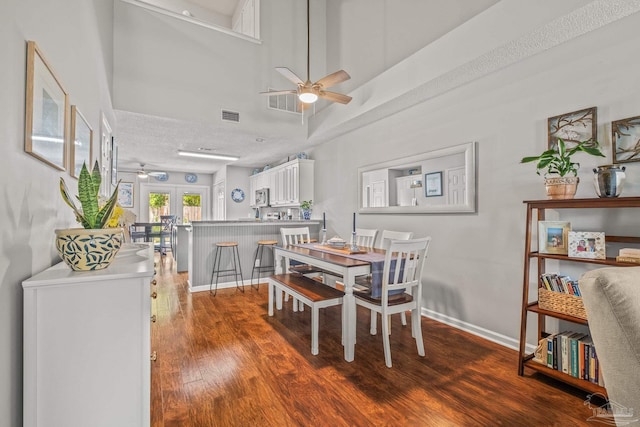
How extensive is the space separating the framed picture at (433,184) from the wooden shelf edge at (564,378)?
5.82ft

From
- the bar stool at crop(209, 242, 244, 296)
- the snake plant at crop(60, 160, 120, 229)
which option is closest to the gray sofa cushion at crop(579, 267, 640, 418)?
the snake plant at crop(60, 160, 120, 229)

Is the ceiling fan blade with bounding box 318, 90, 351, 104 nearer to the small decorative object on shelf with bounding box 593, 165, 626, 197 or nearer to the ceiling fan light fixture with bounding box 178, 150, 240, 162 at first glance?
the small decorative object on shelf with bounding box 593, 165, 626, 197

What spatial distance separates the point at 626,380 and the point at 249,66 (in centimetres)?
521

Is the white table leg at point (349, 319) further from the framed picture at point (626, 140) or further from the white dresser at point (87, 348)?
the framed picture at point (626, 140)

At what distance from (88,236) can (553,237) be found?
2.80 meters

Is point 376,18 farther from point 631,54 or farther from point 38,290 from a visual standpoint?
point 38,290

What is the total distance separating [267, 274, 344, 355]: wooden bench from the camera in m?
2.48

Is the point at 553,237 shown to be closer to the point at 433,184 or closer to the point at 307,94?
the point at 433,184

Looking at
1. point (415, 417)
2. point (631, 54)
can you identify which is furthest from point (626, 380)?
point (631, 54)

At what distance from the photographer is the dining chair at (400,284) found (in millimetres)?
2289

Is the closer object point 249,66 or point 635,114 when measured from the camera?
point 635,114

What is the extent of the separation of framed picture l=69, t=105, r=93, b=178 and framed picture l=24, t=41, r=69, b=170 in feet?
0.54

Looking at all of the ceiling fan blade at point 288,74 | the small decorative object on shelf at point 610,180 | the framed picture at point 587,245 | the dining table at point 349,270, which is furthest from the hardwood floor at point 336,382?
the ceiling fan blade at point 288,74

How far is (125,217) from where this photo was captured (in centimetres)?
258
